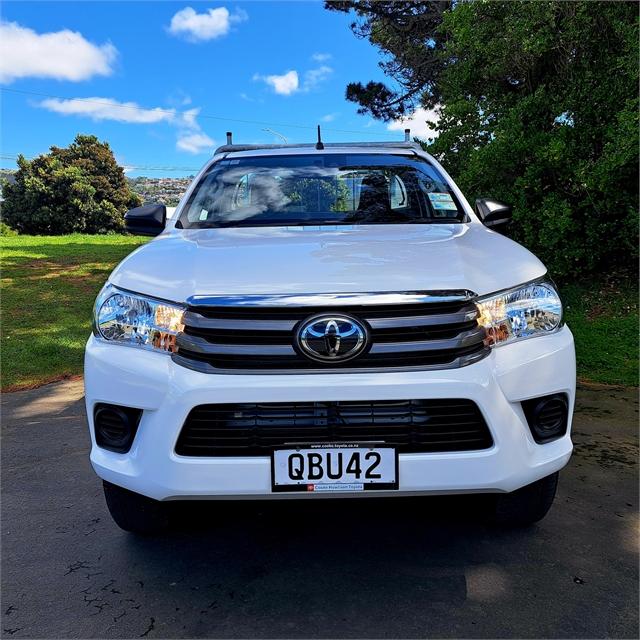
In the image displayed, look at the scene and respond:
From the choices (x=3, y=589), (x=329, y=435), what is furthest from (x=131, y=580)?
(x=329, y=435)

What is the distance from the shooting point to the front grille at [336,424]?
202 cm

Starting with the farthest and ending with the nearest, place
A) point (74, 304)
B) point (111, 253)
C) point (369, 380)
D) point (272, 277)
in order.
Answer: point (111, 253)
point (74, 304)
point (272, 277)
point (369, 380)

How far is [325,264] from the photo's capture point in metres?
2.21

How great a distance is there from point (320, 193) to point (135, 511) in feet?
6.21

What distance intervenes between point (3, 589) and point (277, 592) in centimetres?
106

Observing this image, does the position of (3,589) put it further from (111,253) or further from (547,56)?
(111,253)

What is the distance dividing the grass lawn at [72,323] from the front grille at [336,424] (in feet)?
12.8

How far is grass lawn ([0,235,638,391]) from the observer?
584cm

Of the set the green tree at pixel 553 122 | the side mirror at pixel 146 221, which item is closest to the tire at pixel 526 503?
the side mirror at pixel 146 221

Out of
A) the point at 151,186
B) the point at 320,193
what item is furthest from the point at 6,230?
the point at 320,193

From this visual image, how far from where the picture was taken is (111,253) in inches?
557

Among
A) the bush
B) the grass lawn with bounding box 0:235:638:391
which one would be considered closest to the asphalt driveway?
the grass lawn with bounding box 0:235:638:391

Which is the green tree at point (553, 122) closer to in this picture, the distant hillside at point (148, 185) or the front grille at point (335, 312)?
the front grille at point (335, 312)

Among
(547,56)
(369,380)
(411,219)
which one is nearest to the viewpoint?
(369,380)
